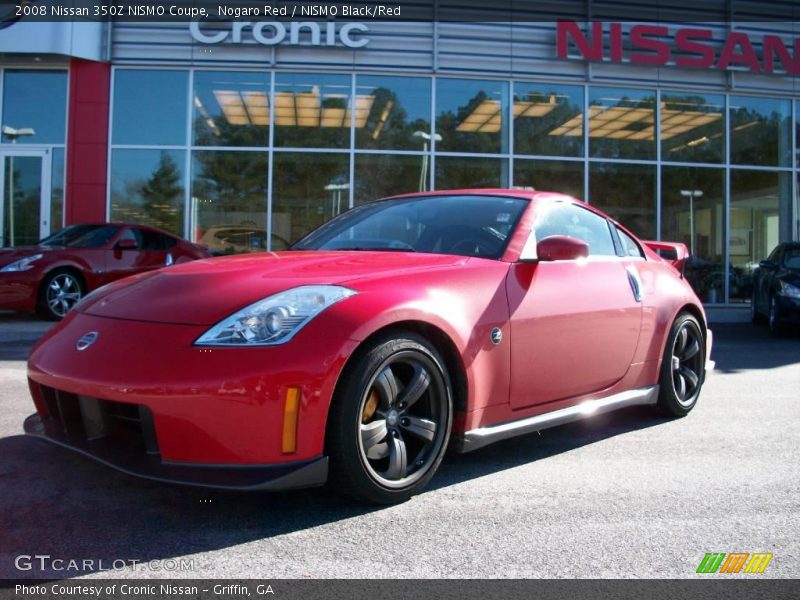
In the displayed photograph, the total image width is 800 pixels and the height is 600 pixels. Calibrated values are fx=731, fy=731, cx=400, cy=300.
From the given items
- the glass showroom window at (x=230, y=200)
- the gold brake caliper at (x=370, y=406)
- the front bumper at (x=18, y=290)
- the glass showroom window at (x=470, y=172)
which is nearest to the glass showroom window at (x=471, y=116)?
the glass showroom window at (x=470, y=172)

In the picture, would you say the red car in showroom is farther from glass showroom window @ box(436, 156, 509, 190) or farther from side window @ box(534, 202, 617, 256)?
glass showroom window @ box(436, 156, 509, 190)

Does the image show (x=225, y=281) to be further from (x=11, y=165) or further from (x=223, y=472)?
(x=11, y=165)

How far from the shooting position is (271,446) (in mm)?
2574

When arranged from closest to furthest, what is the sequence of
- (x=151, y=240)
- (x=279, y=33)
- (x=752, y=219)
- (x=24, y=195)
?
(x=151, y=240), (x=279, y=33), (x=24, y=195), (x=752, y=219)

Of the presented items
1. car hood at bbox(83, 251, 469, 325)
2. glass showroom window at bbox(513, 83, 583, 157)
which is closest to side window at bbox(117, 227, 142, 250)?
glass showroom window at bbox(513, 83, 583, 157)

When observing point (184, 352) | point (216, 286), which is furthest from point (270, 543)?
point (216, 286)

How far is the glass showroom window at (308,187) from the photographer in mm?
13953

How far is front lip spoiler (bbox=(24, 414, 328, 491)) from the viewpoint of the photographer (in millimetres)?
2500

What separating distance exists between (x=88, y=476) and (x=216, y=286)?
112 cm

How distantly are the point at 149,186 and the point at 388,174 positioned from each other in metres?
4.52

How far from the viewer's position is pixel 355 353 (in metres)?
2.77

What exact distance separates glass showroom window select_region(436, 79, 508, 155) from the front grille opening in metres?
12.1

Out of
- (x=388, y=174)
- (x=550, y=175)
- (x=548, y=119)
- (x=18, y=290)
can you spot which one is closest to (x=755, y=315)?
(x=550, y=175)

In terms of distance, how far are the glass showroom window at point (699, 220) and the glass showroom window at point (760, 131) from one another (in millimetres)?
734
